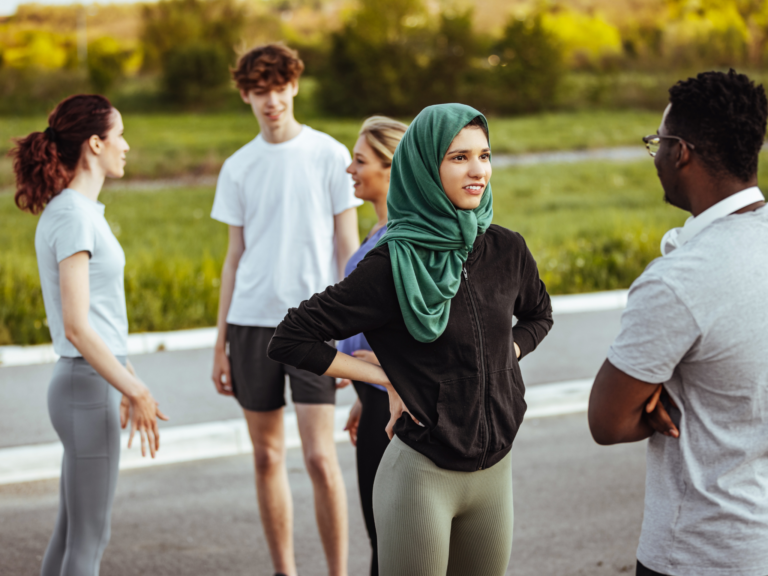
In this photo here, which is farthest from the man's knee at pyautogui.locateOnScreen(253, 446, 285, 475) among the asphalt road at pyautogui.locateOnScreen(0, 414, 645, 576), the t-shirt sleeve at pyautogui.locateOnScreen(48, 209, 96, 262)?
the t-shirt sleeve at pyautogui.locateOnScreen(48, 209, 96, 262)

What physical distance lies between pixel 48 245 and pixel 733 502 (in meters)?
2.27

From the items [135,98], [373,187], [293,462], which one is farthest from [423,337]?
[135,98]

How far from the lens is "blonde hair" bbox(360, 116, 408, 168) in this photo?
114 inches

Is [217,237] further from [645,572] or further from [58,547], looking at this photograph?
[645,572]

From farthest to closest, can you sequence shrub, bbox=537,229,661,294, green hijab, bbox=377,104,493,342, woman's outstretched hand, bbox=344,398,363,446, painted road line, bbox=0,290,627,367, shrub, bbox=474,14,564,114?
1. shrub, bbox=474,14,564,114
2. shrub, bbox=537,229,661,294
3. painted road line, bbox=0,290,627,367
4. woman's outstretched hand, bbox=344,398,363,446
5. green hijab, bbox=377,104,493,342

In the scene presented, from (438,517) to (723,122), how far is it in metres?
1.19

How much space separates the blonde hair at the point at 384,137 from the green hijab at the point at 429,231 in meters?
0.78

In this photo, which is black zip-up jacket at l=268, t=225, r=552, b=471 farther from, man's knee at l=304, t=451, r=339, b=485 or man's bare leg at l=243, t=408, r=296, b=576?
man's bare leg at l=243, t=408, r=296, b=576

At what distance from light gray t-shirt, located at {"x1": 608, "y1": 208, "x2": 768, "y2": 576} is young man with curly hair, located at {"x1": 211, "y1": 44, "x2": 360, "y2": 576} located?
1891mm

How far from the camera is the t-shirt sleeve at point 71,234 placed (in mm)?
2730

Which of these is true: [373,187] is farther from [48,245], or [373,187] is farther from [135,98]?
[135,98]

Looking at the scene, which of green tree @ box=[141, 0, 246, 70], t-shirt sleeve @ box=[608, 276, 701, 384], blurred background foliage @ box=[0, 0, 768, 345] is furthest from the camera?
green tree @ box=[141, 0, 246, 70]

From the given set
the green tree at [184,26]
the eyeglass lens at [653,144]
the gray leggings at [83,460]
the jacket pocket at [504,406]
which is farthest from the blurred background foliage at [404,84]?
the eyeglass lens at [653,144]

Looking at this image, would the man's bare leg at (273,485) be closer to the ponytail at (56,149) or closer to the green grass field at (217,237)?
the ponytail at (56,149)
